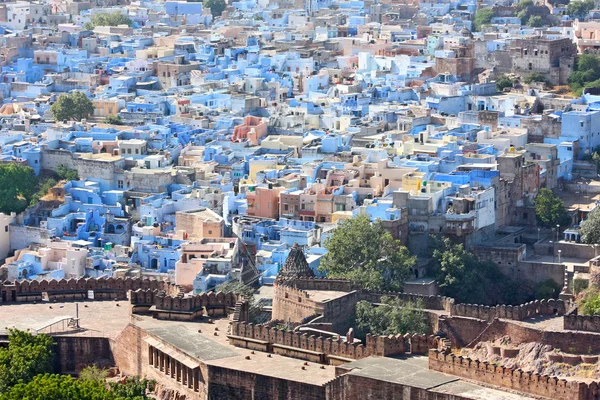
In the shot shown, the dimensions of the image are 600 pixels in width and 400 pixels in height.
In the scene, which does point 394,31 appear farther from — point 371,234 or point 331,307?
point 331,307

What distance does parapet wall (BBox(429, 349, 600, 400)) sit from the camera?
2950 centimetres

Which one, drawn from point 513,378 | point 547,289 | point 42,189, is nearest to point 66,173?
point 42,189

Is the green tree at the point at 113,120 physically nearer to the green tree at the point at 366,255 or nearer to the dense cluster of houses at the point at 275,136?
the dense cluster of houses at the point at 275,136

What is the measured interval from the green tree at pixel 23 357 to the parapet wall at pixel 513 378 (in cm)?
741

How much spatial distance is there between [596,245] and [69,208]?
14.0m

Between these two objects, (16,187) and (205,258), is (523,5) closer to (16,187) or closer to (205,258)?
(16,187)

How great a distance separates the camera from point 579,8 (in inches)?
3019

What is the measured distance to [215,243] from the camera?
44.2 metres

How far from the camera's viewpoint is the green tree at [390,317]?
36062 mm

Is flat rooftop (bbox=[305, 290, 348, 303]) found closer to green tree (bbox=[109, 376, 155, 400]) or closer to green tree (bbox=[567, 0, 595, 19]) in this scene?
green tree (bbox=[109, 376, 155, 400])

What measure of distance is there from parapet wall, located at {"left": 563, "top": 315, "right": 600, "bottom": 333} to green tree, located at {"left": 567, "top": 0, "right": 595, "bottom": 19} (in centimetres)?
4316

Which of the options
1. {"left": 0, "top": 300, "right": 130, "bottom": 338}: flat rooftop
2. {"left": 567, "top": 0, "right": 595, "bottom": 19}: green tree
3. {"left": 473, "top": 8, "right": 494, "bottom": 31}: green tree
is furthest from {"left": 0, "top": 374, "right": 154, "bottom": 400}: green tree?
{"left": 567, "top": 0, "right": 595, "bottom": 19}: green tree

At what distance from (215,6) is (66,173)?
1425 inches

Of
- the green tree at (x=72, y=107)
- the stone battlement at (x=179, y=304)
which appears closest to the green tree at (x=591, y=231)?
the stone battlement at (x=179, y=304)
